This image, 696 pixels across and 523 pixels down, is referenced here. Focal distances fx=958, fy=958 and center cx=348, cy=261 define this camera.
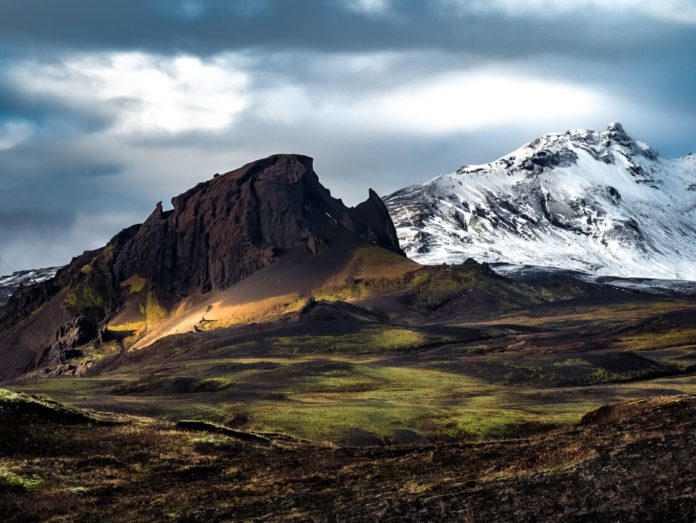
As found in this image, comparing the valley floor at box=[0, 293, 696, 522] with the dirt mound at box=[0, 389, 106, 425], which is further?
the dirt mound at box=[0, 389, 106, 425]

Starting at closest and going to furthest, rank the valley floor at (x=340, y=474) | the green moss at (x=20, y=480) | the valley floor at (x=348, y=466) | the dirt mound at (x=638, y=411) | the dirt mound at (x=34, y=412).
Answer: the valley floor at (x=340, y=474) < the valley floor at (x=348, y=466) < the green moss at (x=20, y=480) < the dirt mound at (x=638, y=411) < the dirt mound at (x=34, y=412)

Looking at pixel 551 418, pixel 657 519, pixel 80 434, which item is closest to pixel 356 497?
pixel 657 519

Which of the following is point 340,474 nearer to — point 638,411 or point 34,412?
point 638,411

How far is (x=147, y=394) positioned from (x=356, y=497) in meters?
124

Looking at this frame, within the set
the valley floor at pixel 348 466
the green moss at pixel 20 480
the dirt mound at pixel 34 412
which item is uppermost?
the dirt mound at pixel 34 412

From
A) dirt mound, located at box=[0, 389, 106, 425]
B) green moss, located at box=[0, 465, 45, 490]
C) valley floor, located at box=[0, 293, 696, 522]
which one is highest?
dirt mound, located at box=[0, 389, 106, 425]

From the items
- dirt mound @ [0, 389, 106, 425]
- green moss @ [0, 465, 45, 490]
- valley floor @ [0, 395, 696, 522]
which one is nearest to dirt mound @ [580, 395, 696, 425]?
valley floor @ [0, 395, 696, 522]

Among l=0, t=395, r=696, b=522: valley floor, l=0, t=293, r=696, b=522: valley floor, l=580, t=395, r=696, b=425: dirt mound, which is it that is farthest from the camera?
l=580, t=395, r=696, b=425: dirt mound

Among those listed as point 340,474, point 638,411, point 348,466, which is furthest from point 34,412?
point 638,411

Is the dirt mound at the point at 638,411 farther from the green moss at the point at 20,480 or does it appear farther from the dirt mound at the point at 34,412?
the dirt mound at the point at 34,412

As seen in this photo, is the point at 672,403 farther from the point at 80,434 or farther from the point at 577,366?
the point at 577,366

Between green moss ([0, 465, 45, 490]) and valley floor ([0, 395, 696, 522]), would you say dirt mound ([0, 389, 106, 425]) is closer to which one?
valley floor ([0, 395, 696, 522])

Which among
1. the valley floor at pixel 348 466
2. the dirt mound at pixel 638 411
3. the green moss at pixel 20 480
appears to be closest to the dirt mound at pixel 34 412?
the valley floor at pixel 348 466

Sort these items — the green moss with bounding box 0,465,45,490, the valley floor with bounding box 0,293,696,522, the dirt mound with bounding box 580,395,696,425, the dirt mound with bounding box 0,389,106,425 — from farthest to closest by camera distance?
the dirt mound with bounding box 0,389,106,425 < the dirt mound with bounding box 580,395,696,425 < the green moss with bounding box 0,465,45,490 < the valley floor with bounding box 0,293,696,522
